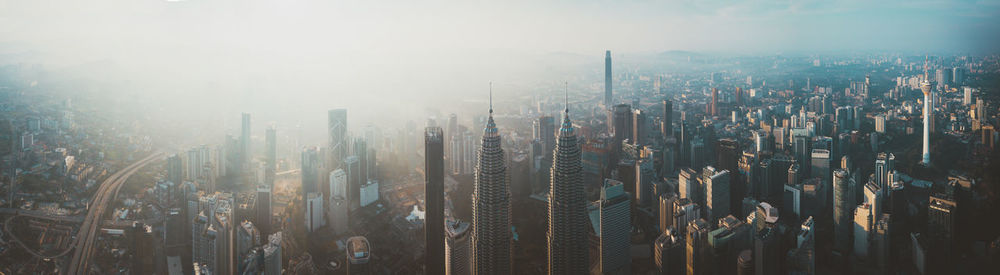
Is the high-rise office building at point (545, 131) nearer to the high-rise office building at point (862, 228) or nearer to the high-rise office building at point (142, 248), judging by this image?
the high-rise office building at point (862, 228)

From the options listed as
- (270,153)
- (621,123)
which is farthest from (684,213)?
(270,153)

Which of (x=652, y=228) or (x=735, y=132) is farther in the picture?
(x=735, y=132)

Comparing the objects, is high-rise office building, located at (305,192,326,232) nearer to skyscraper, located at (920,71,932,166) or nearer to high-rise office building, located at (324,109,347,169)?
high-rise office building, located at (324,109,347,169)

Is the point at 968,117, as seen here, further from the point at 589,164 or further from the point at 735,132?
the point at 589,164

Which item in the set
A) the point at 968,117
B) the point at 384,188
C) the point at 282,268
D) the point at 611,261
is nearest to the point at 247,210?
the point at 282,268

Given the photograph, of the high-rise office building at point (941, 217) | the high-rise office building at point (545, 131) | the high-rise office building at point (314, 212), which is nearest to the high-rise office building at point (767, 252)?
the high-rise office building at point (941, 217)
